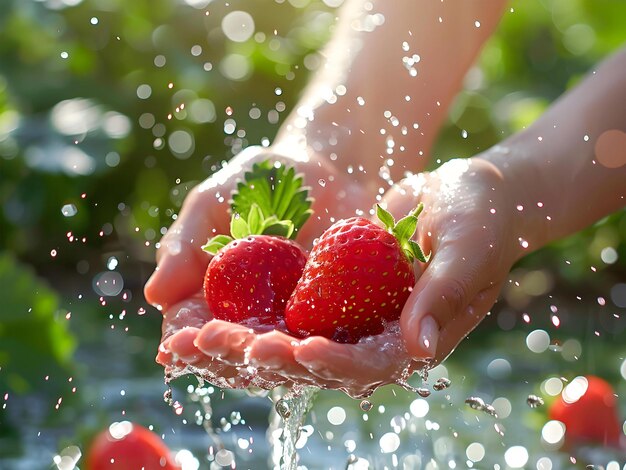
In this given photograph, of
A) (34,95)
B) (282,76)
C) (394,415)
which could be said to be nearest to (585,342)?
(394,415)

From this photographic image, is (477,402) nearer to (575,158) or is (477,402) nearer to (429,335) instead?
(575,158)

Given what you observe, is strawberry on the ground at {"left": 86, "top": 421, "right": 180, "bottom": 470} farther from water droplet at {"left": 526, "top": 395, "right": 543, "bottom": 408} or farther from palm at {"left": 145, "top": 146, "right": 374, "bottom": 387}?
water droplet at {"left": 526, "top": 395, "right": 543, "bottom": 408}

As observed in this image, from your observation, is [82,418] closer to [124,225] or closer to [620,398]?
[620,398]

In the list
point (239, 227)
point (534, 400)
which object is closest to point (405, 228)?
point (239, 227)

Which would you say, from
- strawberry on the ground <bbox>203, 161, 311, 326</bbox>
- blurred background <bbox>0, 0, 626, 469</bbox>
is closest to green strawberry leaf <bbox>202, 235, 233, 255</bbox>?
strawberry on the ground <bbox>203, 161, 311, 326</bbox>

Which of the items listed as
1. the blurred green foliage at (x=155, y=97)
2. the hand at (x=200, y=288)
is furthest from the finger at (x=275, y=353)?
the blurred green foliage at (x=155, y=97)
